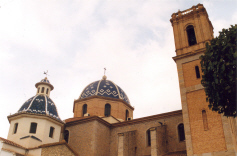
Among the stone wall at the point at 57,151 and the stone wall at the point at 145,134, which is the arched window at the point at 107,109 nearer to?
the stone wall at the point at 145,134

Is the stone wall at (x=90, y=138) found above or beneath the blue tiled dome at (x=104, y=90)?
Answer: beneath

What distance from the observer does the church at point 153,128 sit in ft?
48.7

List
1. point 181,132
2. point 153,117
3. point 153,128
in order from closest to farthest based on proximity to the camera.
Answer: point 153,128 < point 181,132 < point 153,117

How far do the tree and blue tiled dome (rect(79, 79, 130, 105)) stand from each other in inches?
670

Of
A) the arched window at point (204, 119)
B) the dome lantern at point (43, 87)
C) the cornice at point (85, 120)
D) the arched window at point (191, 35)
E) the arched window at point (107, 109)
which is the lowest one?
the arched window at point (204, 119)

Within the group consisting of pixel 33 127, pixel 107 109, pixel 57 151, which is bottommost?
pixel 57 151

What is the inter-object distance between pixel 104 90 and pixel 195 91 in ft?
39.9

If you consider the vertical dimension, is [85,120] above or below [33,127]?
above

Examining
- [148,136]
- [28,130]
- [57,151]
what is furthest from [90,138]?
[28,130]

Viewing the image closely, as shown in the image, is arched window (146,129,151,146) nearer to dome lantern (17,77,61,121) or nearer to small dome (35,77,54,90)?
dome lantern (17,77,61,121)

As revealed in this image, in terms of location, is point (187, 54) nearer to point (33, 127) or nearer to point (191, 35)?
point (191, 35)

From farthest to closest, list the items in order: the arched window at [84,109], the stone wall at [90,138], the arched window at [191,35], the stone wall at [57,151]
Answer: the arched window at [84,109] → the stone wall at [90,138] → the arched window at [191,35] → the stone wall at [57,151]

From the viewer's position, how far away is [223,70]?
9.33m

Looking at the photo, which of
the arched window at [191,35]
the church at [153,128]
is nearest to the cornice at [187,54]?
the church at [153,128]
